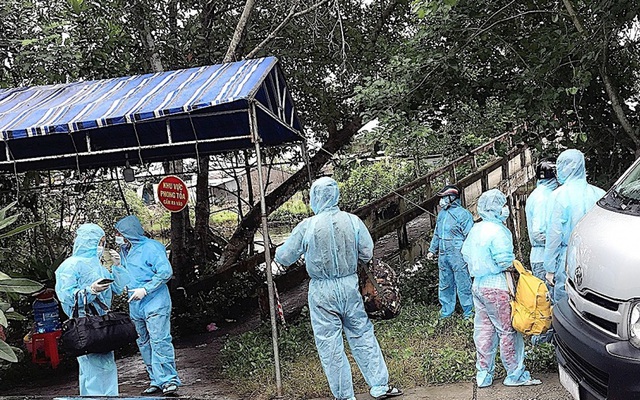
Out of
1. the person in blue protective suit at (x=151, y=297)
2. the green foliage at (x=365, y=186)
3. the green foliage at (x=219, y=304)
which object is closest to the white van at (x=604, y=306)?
the person in blue protective suit at (x=151, y=297)

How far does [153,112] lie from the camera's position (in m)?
4.98

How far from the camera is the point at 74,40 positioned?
8.22 m

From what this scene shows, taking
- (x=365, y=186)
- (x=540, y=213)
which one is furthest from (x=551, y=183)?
(x=365, y=186)

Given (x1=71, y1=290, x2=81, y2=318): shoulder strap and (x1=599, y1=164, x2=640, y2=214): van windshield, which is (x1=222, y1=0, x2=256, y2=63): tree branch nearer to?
(x1=71, y1=290, x2=81, y2=318): shoulder strap

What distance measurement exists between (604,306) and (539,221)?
284 centimetres

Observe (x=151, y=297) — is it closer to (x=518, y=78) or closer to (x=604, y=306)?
(x=604, y=306)

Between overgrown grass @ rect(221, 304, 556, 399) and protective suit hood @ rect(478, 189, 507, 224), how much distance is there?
52.4 inches

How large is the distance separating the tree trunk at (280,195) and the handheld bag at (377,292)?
5325mm

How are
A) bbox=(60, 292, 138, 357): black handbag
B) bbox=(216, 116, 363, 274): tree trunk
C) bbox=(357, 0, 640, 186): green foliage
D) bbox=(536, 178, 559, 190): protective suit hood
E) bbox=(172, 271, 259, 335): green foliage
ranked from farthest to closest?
bbox=(216, 116, 363, 274): tree trunk < bbox=(172, 271, 259, 335): green foliage < bbox=(357, 0, 640, 186): green foliage < bbox=(536, 178, 559, 190): protective suit hood < bbox=(60, 292, 138, 357): black handbag

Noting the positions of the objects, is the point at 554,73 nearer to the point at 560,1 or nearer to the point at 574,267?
the point at 560,1

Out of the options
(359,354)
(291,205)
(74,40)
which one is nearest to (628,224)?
(359,354)

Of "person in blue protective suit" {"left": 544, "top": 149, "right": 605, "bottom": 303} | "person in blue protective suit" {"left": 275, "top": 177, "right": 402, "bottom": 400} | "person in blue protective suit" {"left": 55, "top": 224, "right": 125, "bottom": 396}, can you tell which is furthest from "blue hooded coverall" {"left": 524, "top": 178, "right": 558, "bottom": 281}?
"person in blue protective suit" {"left": 55, "top": 224, "right": 125, "bottom": 396}

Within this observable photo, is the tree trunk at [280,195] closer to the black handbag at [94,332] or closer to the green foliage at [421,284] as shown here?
the green foliage at [421,284]

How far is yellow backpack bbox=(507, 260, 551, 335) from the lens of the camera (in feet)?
15.4
